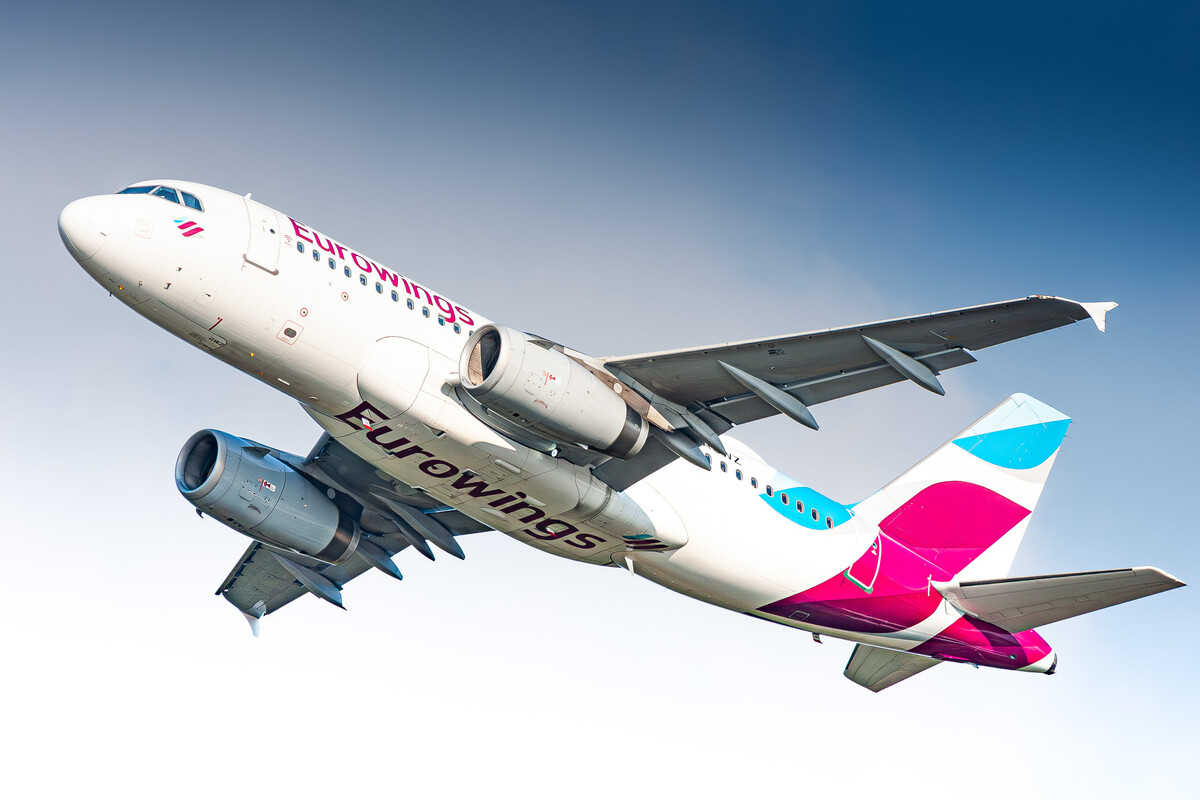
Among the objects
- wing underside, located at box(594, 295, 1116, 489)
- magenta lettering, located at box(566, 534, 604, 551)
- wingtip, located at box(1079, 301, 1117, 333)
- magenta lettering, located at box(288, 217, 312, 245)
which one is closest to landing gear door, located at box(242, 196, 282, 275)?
magenta lettering, located at box(288, 217, 312, 245)

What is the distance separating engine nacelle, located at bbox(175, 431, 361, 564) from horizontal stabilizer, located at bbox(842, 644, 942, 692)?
1231cm

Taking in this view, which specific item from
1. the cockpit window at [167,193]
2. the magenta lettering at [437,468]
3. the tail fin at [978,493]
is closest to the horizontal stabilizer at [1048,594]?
the tail fin at [978,493]

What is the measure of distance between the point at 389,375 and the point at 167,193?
4.86 metres

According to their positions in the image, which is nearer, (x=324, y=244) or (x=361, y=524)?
(x=324, y=244)

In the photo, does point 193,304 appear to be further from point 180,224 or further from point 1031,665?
point 1031,665

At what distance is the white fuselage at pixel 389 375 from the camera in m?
18.7

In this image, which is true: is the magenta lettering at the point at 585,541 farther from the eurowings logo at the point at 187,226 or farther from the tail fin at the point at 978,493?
the eurowings logo at the point at 187,226

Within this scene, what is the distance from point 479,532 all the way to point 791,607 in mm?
7700

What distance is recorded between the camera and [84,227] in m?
18.0

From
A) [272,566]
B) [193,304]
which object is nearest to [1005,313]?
[193,304]

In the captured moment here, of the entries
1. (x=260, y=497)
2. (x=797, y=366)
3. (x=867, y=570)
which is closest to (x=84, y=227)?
(x=260, y=497)

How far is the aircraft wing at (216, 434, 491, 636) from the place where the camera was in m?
25.5

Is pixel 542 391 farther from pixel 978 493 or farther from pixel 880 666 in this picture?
pixel 978 493

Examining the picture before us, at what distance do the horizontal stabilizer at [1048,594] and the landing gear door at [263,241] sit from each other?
1585cm
